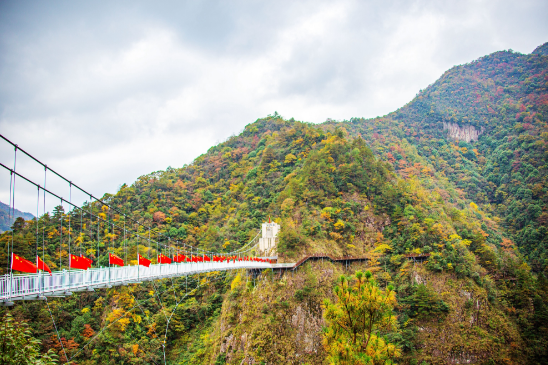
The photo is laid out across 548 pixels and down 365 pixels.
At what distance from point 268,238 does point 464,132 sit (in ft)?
216

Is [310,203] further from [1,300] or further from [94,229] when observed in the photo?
[1,300]

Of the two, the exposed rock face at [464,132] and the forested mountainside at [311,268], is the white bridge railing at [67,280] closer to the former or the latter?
the forested mountainside at [311,268]

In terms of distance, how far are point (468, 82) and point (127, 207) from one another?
320 ft

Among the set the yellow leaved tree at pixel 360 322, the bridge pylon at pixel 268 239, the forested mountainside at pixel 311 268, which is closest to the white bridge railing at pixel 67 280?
the forested mountainside at pixel 311 268

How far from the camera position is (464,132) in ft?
262

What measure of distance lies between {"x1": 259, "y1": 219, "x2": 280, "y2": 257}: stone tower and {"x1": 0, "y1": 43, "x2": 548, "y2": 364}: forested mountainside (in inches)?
67.2

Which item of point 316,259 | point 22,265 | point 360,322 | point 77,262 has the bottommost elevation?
point 360,322

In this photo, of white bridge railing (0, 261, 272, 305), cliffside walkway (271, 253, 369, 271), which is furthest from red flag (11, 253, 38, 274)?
cliffside walkway (271, 253, 369, 271)

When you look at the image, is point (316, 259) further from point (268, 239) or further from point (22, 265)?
point (22, 265)

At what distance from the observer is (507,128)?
7119cm

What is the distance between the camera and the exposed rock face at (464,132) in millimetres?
78375

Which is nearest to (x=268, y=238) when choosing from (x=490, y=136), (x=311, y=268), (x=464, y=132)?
(x=311, y=268)

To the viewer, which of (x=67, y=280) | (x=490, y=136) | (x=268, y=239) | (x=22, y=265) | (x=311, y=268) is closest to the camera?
(x=22, y=265)

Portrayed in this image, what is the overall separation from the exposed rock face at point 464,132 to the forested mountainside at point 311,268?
24.6 m
